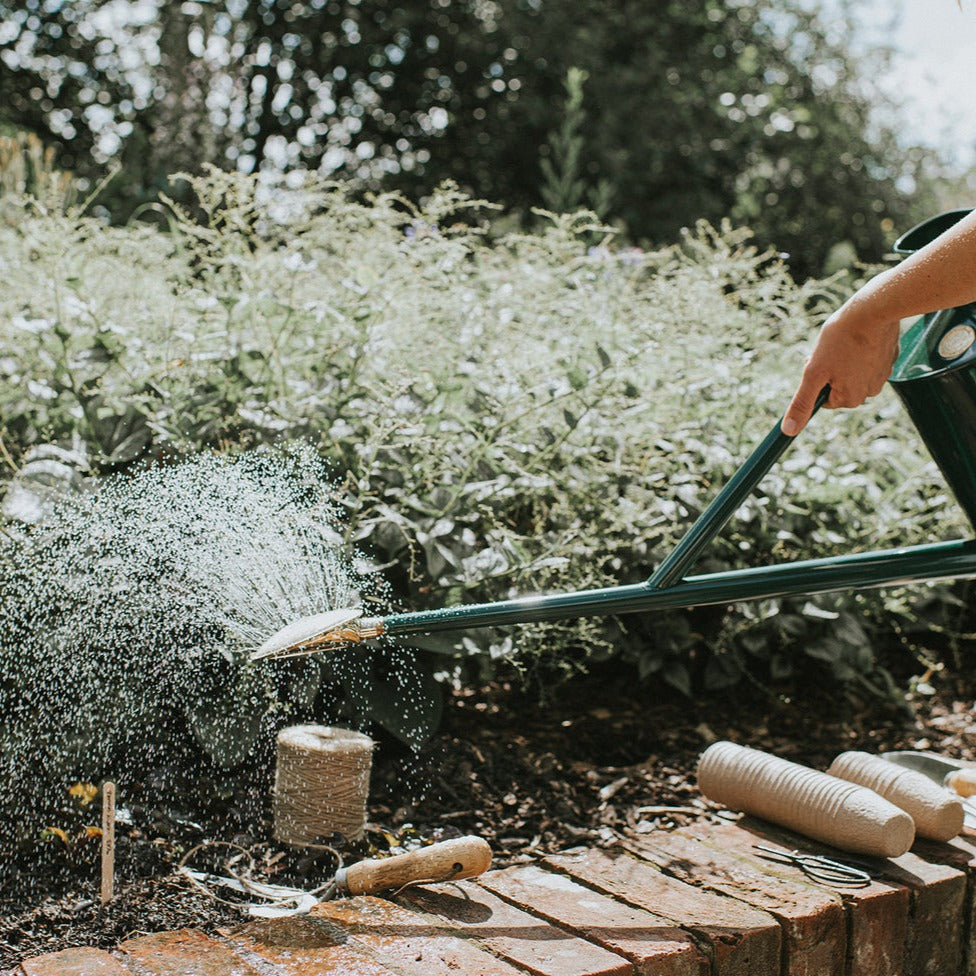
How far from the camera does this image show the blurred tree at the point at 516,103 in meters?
10.4

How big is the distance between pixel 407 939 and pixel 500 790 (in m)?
0.72

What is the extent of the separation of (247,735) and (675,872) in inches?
28.6

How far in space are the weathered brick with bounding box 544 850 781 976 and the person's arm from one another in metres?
0.62

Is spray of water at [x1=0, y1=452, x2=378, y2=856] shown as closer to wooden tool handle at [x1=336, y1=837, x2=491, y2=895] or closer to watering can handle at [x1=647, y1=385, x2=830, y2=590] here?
wooden tool handle at [x1=336, y1=837, x2=491, y2=895]

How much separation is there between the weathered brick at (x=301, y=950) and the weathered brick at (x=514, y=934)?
0.15 metres

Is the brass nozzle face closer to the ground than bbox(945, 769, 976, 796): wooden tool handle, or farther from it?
farther from it

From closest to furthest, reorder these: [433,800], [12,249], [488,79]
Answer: [433,800] < [12,249] < [488,79]

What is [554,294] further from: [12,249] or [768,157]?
[768,157]

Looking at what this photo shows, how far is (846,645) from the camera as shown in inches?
99.3

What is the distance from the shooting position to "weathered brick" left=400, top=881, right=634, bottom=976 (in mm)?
1257

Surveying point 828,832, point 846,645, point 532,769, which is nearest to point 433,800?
point 532,769

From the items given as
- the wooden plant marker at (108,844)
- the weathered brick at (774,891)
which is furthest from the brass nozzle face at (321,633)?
the weathered brick at (774,891)

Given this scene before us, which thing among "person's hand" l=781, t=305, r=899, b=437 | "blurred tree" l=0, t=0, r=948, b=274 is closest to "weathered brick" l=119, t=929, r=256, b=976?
"person's hand" l=781, t=305, r=899, b=437

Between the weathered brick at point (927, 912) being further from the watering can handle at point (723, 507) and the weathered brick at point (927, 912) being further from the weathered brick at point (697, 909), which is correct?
the watering can handle at point (723, 507)
